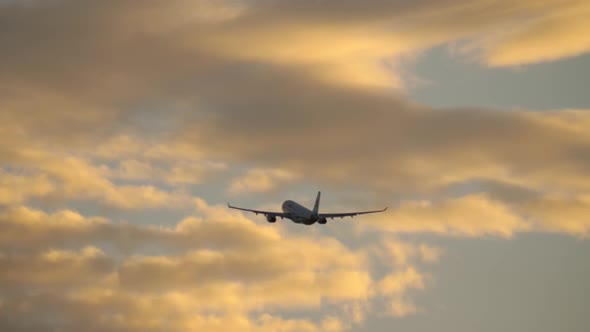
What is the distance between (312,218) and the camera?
189000 millimetres

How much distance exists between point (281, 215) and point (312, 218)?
1140cm

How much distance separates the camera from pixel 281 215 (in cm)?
19788

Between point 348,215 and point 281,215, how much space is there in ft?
54.2

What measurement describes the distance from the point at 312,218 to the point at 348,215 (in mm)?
8921

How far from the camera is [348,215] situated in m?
192
